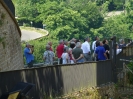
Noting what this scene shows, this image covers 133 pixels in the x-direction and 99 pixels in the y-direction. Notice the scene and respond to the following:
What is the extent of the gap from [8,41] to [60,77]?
2520mm

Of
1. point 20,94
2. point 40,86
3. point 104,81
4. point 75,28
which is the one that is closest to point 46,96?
point 40,86

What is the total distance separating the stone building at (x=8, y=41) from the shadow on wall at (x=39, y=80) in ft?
5.13

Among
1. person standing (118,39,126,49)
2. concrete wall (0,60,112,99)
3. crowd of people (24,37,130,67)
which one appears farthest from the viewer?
person standing (118,39,126,49)

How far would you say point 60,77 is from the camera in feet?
37.2

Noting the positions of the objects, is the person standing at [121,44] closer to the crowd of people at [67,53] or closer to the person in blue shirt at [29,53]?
the crowd of people at [67,53]

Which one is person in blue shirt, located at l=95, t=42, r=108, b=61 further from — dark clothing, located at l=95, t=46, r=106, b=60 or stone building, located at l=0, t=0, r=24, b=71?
stone building, located at l=0, t=0, r=24, b=71

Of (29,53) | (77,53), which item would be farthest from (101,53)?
(29,53)

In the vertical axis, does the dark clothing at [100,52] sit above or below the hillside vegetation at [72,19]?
below

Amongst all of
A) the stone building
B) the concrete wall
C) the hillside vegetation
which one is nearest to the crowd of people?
the stone building

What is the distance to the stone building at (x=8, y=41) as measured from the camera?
11.9 metres

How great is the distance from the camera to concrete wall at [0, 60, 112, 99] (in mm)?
9445

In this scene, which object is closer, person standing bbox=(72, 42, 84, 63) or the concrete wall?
the concrete wall

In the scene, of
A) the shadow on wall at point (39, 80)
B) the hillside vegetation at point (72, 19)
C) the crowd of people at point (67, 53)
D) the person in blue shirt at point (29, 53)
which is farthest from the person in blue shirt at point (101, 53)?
the hillside vegetation at point (72, 19)

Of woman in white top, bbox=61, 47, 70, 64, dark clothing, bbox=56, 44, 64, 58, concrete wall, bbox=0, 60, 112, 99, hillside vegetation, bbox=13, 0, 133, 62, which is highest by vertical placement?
hillside vegetation, bbox=13, 0, 133, 62
